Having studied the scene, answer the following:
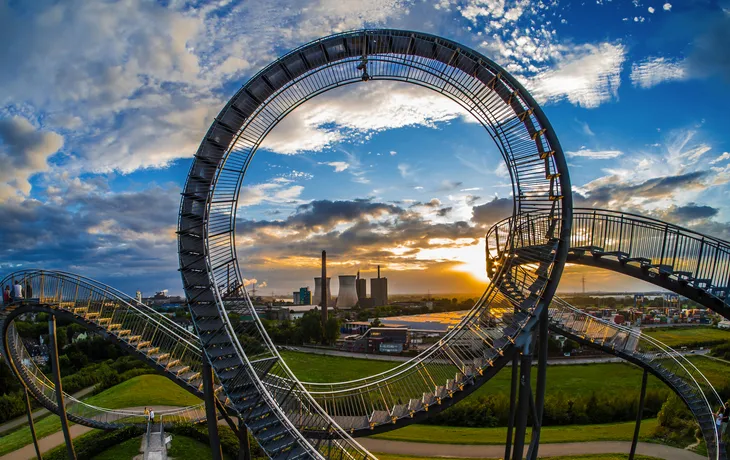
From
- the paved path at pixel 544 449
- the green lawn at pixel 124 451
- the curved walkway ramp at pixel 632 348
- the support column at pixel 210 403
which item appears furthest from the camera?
the paved path at pixel 544 449

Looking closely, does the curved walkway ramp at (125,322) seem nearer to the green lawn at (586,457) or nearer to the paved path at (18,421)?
the green lawn at (586,457)

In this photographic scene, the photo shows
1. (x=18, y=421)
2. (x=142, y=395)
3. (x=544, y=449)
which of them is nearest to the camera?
(x=544, y=449)

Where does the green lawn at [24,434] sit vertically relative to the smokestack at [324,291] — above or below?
below

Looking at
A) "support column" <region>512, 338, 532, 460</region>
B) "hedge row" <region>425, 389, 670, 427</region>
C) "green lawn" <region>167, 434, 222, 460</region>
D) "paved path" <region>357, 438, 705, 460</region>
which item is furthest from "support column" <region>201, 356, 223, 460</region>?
"hedge row" <region>425, 389, 670, 427</region>

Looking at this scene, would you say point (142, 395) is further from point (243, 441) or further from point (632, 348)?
point (632, 348)

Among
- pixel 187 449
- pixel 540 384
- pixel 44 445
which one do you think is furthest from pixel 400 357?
pixel 540 384

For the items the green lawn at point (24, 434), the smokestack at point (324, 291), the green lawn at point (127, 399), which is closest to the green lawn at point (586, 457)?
the green lawn at point (127, 399)
